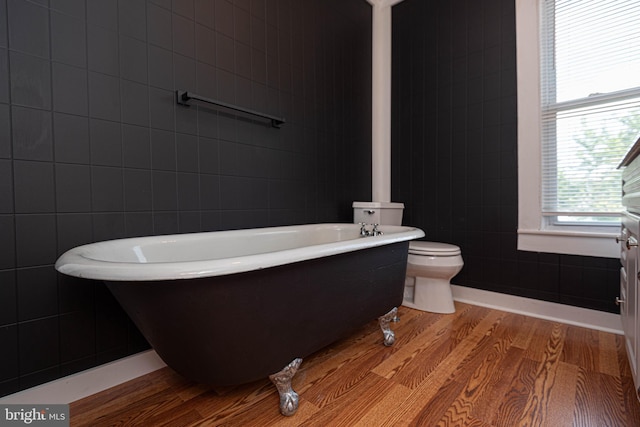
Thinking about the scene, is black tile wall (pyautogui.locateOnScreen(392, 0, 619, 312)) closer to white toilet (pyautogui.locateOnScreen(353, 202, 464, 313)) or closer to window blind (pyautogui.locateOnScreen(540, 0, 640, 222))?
window blind (pyautogui.locateOnScreen(540, 0, 640, 222))

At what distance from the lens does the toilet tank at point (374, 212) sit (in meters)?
2.22

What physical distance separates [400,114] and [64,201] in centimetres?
237

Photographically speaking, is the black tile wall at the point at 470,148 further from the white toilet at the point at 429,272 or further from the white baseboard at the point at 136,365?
the white toilet at the point at 429,272

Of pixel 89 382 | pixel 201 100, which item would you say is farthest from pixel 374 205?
pixel 89 382

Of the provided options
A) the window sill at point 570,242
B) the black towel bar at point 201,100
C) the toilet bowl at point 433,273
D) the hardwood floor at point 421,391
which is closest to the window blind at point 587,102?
the window sill at point 570,242

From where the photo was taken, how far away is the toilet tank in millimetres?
2217

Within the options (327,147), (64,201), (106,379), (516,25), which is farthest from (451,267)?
(64,201)

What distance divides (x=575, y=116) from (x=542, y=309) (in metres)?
1.25

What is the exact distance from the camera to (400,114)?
8.50 ft

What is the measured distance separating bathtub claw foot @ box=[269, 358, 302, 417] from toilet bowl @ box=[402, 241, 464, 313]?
1.22m

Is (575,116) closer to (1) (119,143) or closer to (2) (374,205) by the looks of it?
(2) (374,205)

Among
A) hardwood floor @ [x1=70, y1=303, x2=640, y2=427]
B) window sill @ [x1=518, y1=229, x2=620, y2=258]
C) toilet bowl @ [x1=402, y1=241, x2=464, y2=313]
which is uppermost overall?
window sill @ [x1=518, y1=229, x2=620, y2=258]

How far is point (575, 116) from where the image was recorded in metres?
1.86

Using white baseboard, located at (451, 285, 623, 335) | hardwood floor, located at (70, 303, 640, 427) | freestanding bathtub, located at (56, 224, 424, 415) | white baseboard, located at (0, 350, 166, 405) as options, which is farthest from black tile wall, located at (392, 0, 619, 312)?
white baseboard, located at (0, 350, 166, 405)
